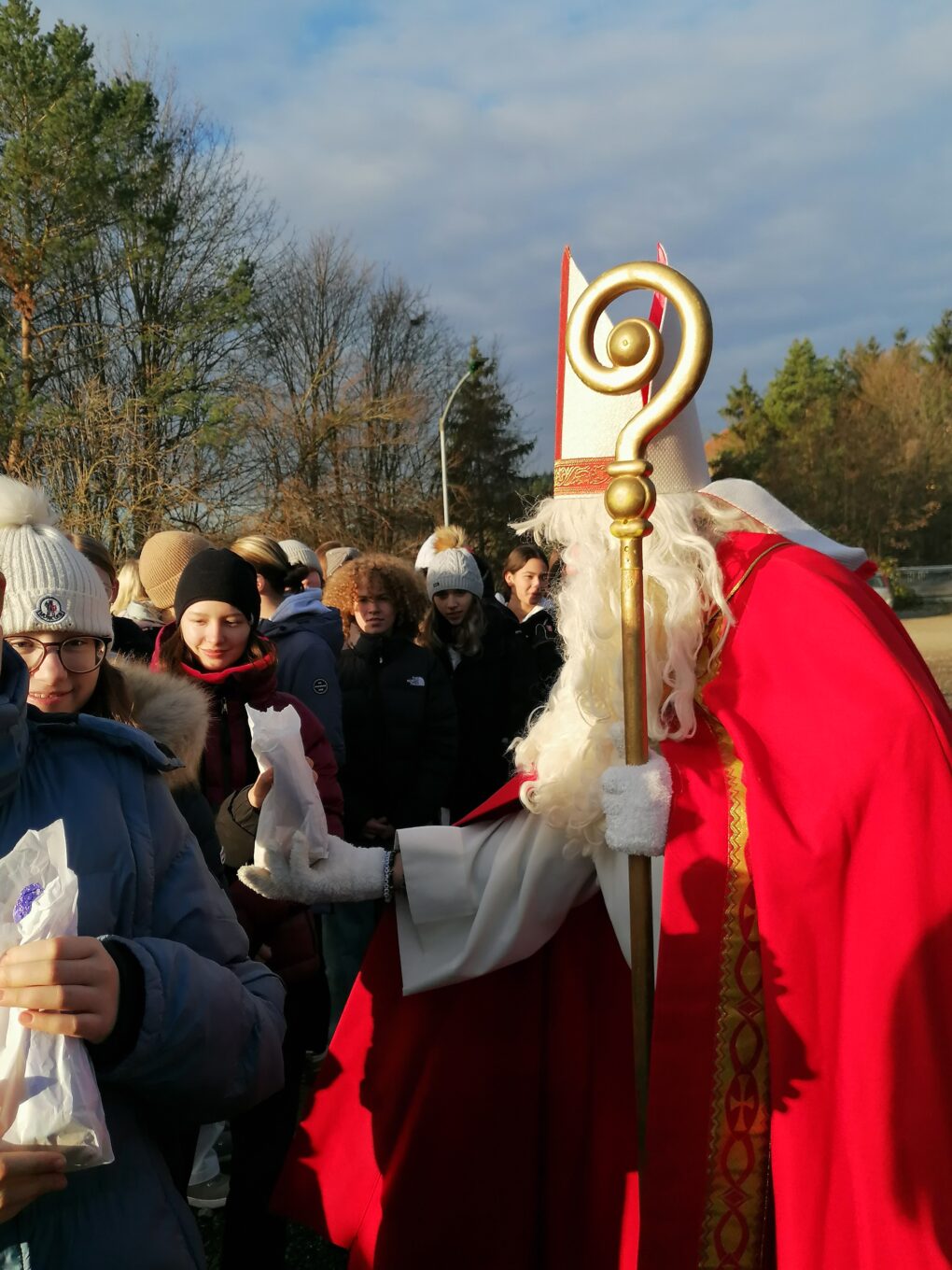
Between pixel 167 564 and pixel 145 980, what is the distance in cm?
309

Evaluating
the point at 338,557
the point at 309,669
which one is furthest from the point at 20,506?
the point at 338,557

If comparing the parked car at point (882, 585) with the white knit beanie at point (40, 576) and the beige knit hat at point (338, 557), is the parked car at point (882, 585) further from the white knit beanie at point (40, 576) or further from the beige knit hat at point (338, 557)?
the white knit beanie at point (40, 576)

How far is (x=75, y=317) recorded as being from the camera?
20.1 m

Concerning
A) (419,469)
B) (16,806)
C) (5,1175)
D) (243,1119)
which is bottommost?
(243,1119)

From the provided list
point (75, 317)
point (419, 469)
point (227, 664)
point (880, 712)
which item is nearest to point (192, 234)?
point (75, 317)

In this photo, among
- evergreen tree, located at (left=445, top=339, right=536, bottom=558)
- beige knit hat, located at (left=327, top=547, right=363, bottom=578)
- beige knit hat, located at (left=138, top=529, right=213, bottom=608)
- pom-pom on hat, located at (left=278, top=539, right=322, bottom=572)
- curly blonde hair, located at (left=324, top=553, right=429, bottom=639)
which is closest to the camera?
beige knit hat, located at (left=138, top=529, right=213, bottom=608)

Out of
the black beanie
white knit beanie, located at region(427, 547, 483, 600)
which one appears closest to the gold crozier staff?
the black beanie

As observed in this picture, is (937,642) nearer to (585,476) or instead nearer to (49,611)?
(585,476)

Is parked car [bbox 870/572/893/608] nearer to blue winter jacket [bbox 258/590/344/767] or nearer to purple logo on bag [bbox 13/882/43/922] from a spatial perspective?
blue winter jacket [bbox 258/590/344/767]

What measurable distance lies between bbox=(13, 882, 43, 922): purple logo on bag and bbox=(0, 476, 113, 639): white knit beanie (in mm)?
771

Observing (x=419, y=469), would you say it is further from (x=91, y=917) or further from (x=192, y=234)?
(x=91, y=917)

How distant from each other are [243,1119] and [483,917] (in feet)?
3.11

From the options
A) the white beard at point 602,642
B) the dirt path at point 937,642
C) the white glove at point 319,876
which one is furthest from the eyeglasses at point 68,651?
the dirt path at point 937,642

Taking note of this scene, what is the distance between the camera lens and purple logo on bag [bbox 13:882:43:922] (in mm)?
1225
